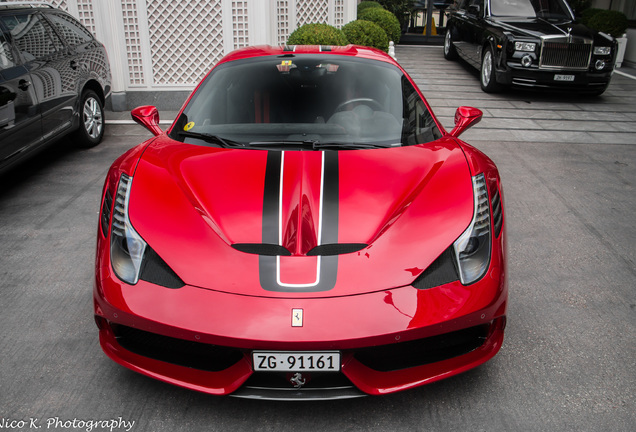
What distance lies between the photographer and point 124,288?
2.23 metres

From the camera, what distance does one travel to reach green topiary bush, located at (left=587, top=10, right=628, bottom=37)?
1271cm

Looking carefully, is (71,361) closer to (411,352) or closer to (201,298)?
(201,298)

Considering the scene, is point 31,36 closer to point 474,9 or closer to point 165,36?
point 165,36

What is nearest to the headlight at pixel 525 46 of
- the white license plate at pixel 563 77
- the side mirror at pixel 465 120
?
the white license plate at pixel 563 77

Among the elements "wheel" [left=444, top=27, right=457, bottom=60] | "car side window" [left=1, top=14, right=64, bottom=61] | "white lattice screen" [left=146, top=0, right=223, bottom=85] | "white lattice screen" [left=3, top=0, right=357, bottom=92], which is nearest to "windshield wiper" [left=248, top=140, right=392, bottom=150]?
"car side window" [left=1, top=14, right=64, bottom=61]

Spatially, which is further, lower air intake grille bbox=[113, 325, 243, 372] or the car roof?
the car roof

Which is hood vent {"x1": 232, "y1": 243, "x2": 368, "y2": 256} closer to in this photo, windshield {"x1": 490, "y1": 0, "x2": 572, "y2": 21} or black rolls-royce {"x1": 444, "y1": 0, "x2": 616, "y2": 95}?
black rolls-royce {"x1": 444, "y1": 0, "x2": 616, "y2": 95}

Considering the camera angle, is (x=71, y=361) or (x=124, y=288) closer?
(x=124, y=288)

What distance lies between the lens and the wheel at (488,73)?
9422 millimetres

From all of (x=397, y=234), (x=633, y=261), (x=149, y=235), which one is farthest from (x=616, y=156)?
(x=149, y=235)

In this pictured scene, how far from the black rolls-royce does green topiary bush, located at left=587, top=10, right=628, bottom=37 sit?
3696mm

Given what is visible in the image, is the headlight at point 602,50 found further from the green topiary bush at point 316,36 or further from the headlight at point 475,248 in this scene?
the headlight at point 475,248

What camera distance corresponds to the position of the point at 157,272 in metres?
2.24

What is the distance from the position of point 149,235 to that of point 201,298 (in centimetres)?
43
